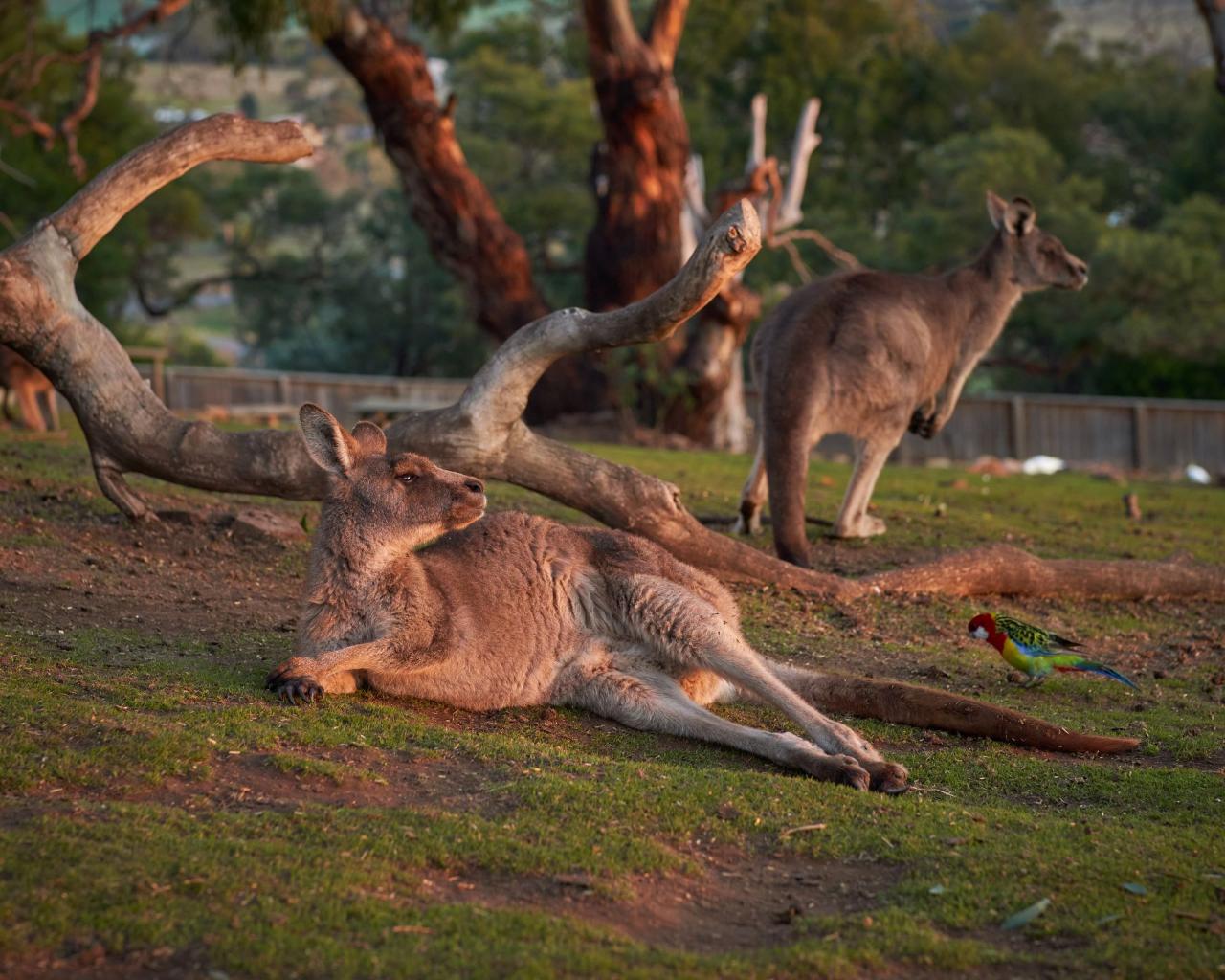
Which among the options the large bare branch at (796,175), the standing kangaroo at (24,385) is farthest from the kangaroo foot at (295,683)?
the large bare branch at (796,175)

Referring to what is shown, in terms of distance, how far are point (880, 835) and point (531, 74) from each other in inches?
1182

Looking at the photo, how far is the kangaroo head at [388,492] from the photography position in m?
5.68

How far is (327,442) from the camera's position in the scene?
5750mm

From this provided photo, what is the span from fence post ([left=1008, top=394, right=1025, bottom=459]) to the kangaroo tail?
17701 mm

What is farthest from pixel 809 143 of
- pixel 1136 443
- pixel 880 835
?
pixel 880 835

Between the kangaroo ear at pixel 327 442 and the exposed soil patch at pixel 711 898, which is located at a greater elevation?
the kangaroo ear at pixel 327 442

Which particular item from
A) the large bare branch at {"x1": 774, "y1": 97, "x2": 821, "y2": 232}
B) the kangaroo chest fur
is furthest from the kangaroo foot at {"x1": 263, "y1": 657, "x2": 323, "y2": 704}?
the large bare branch at {"x1": 774, "y1": 97, "x2": 821, "y2": 232}

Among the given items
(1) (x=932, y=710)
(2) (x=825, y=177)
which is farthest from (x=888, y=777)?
(2) (x=825, y=177)

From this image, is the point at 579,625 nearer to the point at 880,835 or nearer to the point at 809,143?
the point at 880,835

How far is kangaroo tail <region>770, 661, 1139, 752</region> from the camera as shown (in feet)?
18.8

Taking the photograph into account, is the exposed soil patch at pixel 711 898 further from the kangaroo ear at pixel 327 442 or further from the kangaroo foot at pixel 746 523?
the kangaroo foot at pixel 746 523

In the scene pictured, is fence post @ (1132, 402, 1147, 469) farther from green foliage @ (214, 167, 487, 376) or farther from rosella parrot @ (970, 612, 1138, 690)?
rosella parrot @ (970, 612, 1138, 690)

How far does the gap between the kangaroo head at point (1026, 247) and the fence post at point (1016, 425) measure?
11428mm

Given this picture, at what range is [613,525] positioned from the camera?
795 cm
